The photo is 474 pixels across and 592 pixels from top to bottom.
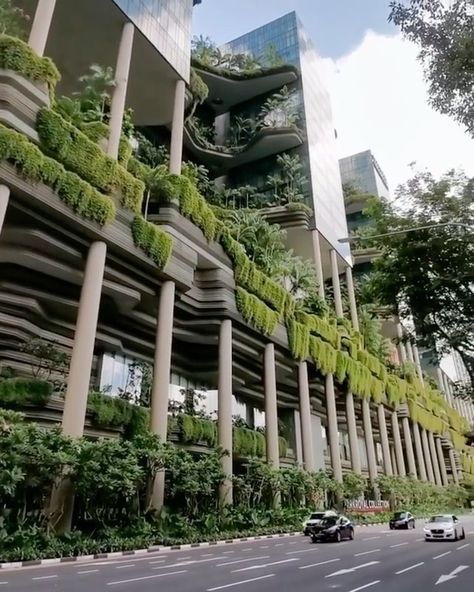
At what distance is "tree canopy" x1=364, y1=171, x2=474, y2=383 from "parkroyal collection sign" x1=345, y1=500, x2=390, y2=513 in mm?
20828

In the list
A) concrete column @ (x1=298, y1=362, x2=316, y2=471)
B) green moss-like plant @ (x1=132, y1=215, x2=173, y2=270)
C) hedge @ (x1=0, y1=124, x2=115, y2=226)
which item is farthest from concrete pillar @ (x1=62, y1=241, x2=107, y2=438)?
concrete column @ (x1=298, y1=362, x2=316, y2=471)

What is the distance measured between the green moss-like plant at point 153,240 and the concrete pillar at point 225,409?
17.6ft

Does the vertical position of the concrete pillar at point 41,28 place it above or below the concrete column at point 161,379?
above

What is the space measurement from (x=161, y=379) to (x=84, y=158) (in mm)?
8704

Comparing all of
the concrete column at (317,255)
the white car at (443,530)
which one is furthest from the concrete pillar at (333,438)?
the white car at (443,530)

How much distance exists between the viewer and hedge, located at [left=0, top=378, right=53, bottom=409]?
1709cm

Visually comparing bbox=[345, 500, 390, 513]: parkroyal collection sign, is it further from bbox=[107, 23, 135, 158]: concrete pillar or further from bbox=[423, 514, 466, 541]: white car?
bbox=[107, 23, 135, 158]: concrete pillar

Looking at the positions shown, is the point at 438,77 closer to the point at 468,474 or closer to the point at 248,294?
the point at 248,294

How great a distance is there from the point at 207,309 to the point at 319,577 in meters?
15.4

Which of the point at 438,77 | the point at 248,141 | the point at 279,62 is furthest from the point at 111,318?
the point at 279,62

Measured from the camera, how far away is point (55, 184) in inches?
640

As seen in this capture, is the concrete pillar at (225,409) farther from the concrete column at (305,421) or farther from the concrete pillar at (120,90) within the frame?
the concrete pillar at (120,90)

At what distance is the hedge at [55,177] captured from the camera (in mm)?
14836

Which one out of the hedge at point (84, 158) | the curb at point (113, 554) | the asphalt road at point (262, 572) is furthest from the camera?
the hedge at point (84, 158)
